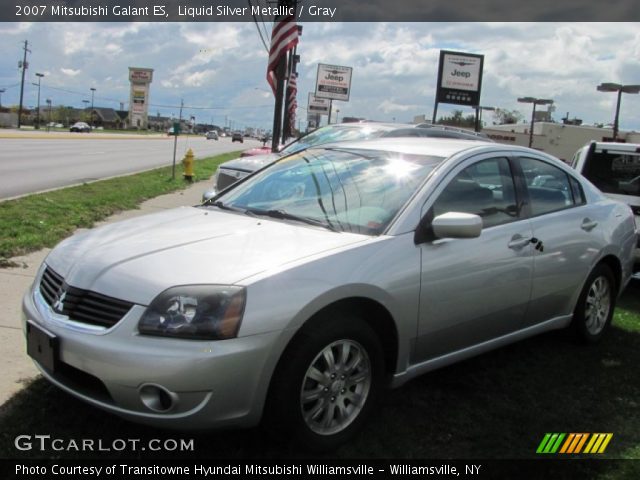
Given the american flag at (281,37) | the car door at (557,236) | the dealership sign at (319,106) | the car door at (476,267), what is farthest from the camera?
the dealership sign at (319,106)

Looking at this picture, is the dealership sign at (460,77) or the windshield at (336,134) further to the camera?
the dealership sign at (460,77)

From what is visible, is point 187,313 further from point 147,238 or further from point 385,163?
point 385,163

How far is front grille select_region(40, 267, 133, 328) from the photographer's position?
9.38 feet

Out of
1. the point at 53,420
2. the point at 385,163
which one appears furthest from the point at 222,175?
the point at 53,420

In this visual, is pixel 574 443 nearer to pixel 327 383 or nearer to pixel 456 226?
pixel 456 226

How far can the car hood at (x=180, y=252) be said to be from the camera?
2898 millimetres

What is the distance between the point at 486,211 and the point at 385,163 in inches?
28.8

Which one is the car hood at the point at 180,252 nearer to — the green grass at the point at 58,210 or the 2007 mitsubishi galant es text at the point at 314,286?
the 2007 mitsubishi galant es text at the point at 314,286

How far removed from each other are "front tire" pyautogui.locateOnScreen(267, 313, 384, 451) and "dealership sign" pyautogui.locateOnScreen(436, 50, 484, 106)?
1229 inches

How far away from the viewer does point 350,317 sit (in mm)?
3172

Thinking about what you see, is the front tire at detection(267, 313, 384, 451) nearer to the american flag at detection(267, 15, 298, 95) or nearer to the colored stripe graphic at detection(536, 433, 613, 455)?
the colored stripe graphic at detection(536, 433, 613, 455)

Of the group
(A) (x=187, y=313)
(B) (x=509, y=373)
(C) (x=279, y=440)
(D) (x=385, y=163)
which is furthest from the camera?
(B) (x=509, y=373)

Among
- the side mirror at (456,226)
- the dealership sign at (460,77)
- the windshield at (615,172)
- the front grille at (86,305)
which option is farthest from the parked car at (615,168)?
the dealership sign at (460,77)

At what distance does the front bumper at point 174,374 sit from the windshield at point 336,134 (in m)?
6.34
